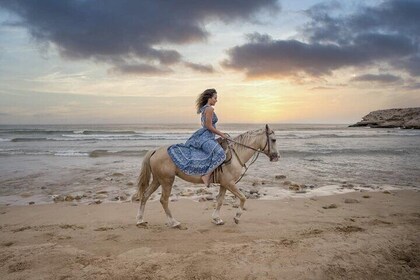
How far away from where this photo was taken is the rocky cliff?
225 feet

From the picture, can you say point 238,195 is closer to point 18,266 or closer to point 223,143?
point 223,143

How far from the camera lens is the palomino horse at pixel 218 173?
6.15 meters

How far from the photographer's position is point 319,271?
401 centimetres

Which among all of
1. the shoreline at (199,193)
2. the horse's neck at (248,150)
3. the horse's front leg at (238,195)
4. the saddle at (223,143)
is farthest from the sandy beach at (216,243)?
the saddle at (223,143)

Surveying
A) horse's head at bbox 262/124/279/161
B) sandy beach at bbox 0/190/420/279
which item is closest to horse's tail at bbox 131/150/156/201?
sandy beach at bbox 0/190/420/279

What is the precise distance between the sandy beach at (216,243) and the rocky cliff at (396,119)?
7193 centimetres

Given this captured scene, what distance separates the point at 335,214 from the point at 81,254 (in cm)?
570

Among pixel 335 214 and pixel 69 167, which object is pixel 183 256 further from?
pixel 69 167

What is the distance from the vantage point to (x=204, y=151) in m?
6.18

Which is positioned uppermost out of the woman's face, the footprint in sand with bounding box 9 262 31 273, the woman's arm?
the woman's face

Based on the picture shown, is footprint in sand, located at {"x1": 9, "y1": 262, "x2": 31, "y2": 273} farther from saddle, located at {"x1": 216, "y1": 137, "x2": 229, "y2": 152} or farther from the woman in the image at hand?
saddle, located at {"x1": 216, "y1": 137, "x2": 229, "y2": 152}

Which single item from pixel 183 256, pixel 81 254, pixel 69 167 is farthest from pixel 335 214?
pixel 69 167

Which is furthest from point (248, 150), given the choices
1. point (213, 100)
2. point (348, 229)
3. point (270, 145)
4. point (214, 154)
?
point (348, 229)

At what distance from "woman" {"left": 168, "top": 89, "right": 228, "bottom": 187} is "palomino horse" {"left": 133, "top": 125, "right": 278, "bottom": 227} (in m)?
0.17
